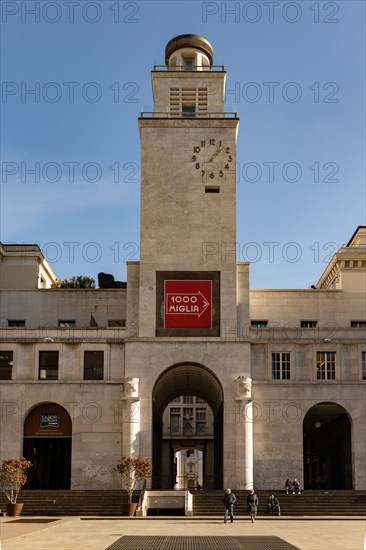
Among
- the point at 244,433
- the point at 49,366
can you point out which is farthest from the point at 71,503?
the point at 244,433

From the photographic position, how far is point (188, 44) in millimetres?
64438

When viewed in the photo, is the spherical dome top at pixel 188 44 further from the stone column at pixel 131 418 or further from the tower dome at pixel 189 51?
the stone column at pixel 131 418

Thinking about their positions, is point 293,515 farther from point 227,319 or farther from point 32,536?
point 32,536

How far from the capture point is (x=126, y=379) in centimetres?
5369

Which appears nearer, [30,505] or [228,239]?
[30,505]

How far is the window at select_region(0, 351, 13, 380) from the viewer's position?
55344 mm

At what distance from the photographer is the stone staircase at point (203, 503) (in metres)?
45.5

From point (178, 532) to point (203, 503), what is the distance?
1410 cm

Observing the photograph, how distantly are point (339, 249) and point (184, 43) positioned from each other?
21.8m

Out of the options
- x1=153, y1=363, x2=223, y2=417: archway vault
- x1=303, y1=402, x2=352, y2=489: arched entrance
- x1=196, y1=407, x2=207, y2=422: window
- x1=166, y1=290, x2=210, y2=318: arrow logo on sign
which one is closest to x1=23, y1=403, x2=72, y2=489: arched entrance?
x1=153, y1=363, x2=223, y2=417: archway vault

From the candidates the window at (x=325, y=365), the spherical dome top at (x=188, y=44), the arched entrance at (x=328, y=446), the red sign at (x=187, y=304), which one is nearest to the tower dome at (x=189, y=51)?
the spherical dome top at (x=188, y=44)

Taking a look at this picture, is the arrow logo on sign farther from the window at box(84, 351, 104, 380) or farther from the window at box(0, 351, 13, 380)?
the window at box(0, 351, 13, 380)

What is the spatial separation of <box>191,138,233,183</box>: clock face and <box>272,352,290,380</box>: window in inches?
530

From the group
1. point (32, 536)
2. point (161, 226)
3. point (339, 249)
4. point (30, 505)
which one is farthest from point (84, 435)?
point (339, 249)
